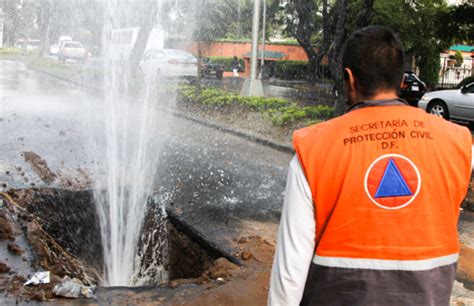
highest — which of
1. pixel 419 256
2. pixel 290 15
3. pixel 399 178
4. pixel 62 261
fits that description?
pixel 290 15

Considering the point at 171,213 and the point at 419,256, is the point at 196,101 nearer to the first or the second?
the point at 171,213

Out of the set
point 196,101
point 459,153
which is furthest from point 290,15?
point 459,153

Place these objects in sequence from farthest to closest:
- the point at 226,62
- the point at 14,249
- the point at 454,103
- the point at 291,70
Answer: the point at 291,70 < the point at 226,62 < the point at 454,103 < the point at 14,249

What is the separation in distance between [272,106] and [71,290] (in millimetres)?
10821

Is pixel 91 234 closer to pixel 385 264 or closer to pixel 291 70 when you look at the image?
pixel 385 264

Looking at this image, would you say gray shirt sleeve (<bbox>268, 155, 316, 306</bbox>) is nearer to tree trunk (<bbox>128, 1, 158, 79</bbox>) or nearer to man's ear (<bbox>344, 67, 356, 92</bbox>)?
man's ear (<bbox>344, 67, 356, 92</bbox>)

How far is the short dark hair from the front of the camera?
6.01 feet

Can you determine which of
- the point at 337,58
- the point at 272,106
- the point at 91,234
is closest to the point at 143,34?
the point at 272,106

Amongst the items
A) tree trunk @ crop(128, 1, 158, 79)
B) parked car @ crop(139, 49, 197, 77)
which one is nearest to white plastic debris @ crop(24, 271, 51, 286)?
tree trunk @ crop(128, 1, 158, 79)

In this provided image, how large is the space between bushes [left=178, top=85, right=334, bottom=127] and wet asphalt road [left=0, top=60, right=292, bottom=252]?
118 cm

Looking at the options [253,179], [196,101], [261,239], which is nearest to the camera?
[261,239]

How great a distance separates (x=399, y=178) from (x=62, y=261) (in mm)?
3938

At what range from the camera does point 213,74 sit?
34094 millimetres

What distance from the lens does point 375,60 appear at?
183cm
